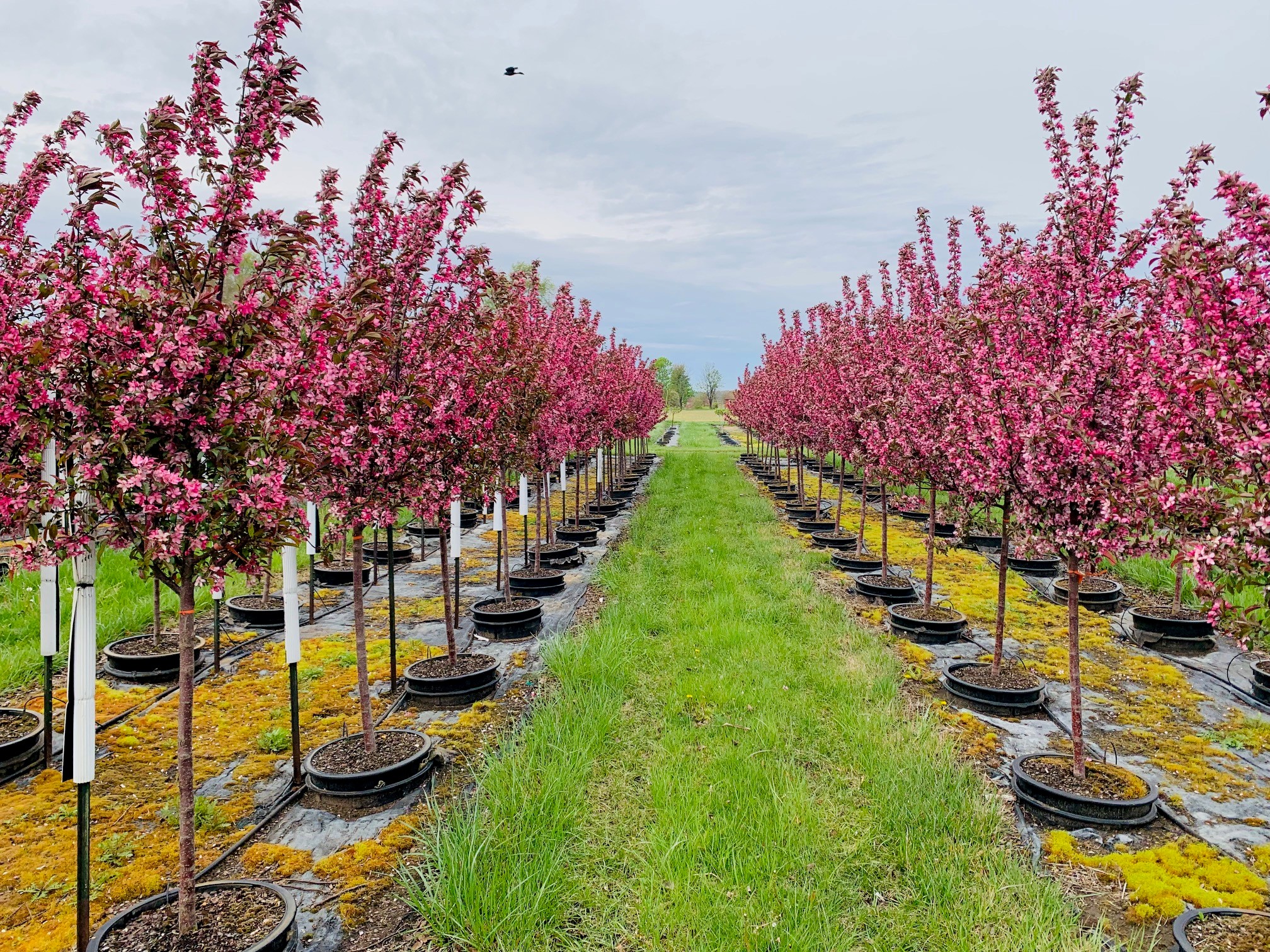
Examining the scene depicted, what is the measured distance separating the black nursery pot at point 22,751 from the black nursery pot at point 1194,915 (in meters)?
6.15

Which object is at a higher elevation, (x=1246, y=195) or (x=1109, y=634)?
(x=1246, y=195)

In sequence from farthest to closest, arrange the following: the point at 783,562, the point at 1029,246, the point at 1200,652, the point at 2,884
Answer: the point at 783,562 → the point at 1200,652 → the point at 1029,246 → the point at 2,884

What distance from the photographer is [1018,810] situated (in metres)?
4.10

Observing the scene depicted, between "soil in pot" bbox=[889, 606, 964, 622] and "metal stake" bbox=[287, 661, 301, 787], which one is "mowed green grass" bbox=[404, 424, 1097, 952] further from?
"metal stake" bbox=[287, 661, 301, 787]

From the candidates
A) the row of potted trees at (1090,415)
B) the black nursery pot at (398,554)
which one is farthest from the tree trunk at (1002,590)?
the black nursery pot at (398,554)

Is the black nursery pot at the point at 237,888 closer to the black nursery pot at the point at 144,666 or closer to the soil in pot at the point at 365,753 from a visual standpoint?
the soil in pot at the point at 365,753

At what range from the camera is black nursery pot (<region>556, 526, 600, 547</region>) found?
11648 millimetres

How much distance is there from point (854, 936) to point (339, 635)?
5698 mm

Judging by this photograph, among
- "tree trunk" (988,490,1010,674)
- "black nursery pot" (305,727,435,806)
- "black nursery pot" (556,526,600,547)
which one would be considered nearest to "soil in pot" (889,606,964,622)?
"tree trunk" (988,490,1010,674)

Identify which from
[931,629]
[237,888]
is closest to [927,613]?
[931,629]

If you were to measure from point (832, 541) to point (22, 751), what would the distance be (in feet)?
32.2

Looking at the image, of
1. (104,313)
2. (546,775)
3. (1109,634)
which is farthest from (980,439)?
(104,313)

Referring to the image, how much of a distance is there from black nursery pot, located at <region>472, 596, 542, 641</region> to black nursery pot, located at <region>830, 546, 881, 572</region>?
457 centimetres

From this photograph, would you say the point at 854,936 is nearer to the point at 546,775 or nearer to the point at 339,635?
the point at 546,775
